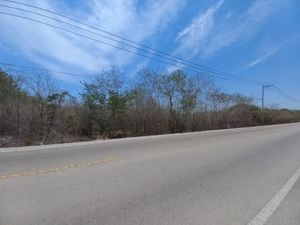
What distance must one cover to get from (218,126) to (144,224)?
4039 centimetres

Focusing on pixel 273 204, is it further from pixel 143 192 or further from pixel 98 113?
pixel 98 113

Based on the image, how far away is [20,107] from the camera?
21.2 m

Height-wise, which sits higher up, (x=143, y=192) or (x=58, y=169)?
(x=58, y=169)

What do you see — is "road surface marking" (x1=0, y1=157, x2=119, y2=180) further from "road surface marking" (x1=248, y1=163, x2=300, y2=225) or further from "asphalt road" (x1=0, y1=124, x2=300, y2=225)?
"road surface marking" (x1=248, y1=163, x2=300, y2=225)

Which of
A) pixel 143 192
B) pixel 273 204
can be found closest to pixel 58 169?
pixel 143 192

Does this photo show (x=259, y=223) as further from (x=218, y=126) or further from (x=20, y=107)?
(x=218, y=126)

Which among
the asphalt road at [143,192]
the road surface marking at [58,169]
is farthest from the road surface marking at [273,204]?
the road surface marking at [58,169]

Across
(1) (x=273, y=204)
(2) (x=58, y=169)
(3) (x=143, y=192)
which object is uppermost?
(2) (x=58, y=169)

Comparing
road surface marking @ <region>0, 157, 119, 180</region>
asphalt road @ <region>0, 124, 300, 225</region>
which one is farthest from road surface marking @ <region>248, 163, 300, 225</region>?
road surface marking @ <region>0, 157, 119, 180</region>

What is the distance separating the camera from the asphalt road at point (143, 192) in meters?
4.46

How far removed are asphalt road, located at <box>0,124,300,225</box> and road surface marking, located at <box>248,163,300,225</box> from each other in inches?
0.6

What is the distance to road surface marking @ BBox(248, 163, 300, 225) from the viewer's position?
A: 14.8ft

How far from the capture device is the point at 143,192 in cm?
575

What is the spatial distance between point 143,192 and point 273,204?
2339 millimetres
